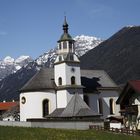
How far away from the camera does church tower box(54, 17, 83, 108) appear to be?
81062 mm

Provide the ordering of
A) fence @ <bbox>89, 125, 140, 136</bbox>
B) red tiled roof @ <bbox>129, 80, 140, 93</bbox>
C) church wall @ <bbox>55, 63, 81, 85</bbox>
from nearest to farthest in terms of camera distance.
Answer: fence @ <bbox>89, 125, 140, 136</bbox> < red tiled roof @ <bbox>129, 80, 140, 93</bbox> < church wall @ <bbox>55, 63, 81, 85</bbox>

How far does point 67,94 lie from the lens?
8069 centimetres

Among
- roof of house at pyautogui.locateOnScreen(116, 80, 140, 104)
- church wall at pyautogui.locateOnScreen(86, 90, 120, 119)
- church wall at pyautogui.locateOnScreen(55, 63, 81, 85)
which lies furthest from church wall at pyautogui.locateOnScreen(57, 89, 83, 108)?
roof of house at pyautogui.locateOnScreen(116, 80, 140, 104)

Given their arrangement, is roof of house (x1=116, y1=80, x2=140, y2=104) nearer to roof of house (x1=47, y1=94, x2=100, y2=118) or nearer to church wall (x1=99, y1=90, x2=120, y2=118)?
roof of house (x1=47, y1=94, x2=100, y2=118)

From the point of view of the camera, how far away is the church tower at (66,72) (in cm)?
8106

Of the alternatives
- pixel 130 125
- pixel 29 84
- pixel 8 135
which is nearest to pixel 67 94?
pixel 29 84

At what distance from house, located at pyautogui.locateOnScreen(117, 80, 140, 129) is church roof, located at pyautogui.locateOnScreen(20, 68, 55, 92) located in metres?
26.3

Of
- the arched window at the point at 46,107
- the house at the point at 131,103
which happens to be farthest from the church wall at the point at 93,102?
the house at the point at 131,103

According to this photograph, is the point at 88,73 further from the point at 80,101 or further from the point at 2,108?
the point at 2,108

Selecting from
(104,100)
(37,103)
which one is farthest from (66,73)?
(104,100)

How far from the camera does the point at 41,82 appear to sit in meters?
82.8

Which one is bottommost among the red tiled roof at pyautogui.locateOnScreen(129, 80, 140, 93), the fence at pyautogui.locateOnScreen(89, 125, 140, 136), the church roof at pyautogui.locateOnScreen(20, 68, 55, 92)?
the fence at pyautogui.locateOnScreen(89, 125, 140, 136)

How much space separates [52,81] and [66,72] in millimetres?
3593

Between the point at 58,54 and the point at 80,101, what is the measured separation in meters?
12.1
